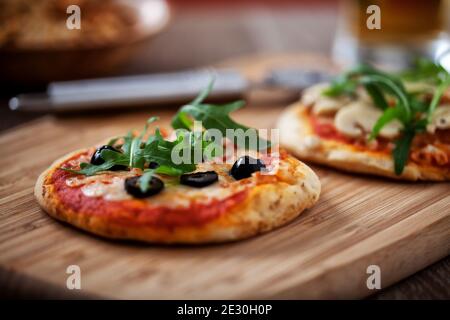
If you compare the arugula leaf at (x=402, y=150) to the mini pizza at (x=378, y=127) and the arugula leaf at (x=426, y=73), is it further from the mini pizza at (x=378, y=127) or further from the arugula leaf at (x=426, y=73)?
the arugula leaf at (x=426, y=73)

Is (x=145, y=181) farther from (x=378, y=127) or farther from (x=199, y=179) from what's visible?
(x=378, y=127)

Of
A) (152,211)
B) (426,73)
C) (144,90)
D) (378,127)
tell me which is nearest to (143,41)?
(144,90)

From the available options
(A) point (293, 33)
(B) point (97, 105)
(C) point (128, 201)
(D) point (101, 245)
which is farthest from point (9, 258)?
(A) point (293, 33)

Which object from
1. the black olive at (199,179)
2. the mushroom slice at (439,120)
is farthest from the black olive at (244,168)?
the mushroom slice at (439,120)

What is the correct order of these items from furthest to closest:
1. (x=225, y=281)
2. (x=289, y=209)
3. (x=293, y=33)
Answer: (x=293, y=33), (x=289, y=209), (x=225, y=281)

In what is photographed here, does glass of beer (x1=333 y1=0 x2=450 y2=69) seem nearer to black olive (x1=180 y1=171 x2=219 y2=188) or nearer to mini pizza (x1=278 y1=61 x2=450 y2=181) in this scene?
mini pizza (x1=278 y1=61 x2=450 y2=181)

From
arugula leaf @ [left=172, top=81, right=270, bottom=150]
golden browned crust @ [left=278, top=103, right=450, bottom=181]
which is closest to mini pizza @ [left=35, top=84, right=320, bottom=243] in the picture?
arugula leaf @ [left=172, top=81, right=270, bottom=150]

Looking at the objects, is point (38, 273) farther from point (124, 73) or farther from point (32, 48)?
point (124, 73)
